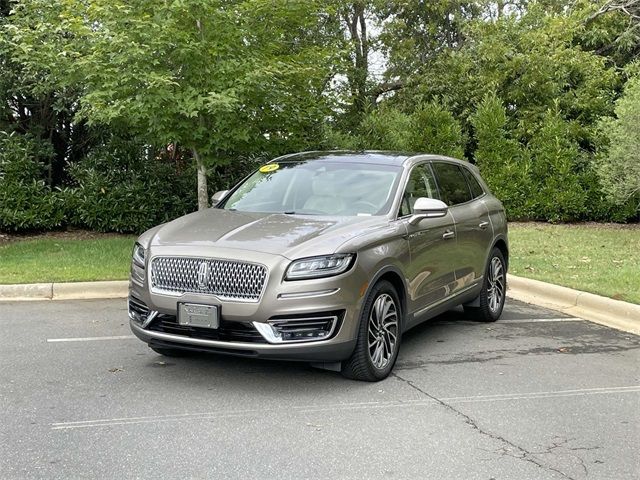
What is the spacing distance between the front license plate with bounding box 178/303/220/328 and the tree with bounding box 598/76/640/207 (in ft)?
34.0

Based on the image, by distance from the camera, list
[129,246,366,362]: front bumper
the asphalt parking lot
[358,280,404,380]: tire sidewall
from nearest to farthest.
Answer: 1. the asphalt parking lot
2. [129,246,366,362]: front bumper
3. [358,280,404,380]: tire sidewall

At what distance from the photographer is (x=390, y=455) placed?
12.8 feet

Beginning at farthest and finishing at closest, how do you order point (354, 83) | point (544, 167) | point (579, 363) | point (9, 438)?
point (354, 83)
point (544, 167)
point (579, 363)
point (9, 438)

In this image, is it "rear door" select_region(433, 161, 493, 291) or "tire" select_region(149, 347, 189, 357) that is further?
"rear door" select_region(433, 161, 493, 291)

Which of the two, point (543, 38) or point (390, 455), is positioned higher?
point (543, 38)

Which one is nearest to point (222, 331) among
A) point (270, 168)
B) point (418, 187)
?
point (270, 168)

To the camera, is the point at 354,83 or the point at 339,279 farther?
the point at 354,83

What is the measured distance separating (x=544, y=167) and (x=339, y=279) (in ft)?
42.0

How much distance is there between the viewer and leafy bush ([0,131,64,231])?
13.1m

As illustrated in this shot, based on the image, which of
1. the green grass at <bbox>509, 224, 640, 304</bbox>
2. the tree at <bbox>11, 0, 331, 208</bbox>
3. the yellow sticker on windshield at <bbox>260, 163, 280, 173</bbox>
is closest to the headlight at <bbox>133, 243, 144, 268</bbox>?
the yellow sticker on windshield at <bbox>260, 163, 280, 173</bbox>

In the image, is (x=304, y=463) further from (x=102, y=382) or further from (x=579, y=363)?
(x=579, y=363)

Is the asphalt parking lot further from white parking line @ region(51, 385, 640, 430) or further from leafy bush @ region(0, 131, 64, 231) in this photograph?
leafy bush @ region(0, 131, 64, 231)

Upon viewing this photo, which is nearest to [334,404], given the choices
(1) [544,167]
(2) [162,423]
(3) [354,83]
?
(2) [162,423]

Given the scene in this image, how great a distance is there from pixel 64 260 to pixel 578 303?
→ 730 centimetres
